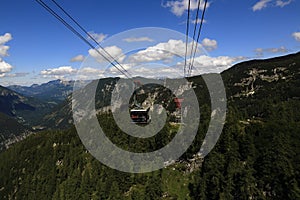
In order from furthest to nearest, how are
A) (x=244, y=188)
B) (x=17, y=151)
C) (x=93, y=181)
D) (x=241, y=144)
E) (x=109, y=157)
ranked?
(x=17, y=151) < (x=109, y=157) < (x=93, y=181) < (x=241, y=144) < (x=244, y=188)

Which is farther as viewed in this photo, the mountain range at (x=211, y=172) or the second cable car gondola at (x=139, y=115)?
the mountain range at (x=211, y=172)

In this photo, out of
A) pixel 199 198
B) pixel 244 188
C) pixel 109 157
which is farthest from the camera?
pixel 109 157

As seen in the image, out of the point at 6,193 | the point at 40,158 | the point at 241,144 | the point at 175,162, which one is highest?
the point at 241,144

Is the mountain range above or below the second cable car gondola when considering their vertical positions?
below

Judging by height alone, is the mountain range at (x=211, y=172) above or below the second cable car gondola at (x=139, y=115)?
below

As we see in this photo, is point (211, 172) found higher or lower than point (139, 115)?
lower

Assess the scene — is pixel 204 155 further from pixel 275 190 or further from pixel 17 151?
pixel 17 151

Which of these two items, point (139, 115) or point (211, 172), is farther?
point (211, 172)

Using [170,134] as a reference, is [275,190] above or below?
below

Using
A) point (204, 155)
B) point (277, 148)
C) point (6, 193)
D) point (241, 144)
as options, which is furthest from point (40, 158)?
point (277, 148)

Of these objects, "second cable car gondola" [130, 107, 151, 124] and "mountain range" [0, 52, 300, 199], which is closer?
"second cable car gondola" [130, 107, 151, 124]

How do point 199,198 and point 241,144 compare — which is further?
point 241,144
